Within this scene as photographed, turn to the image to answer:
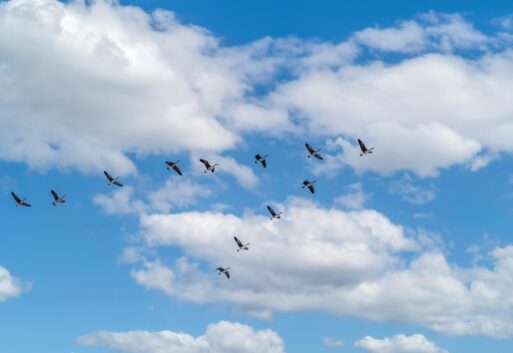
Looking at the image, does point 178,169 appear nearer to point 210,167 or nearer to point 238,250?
point 210,167

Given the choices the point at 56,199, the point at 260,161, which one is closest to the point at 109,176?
the point at 56,199

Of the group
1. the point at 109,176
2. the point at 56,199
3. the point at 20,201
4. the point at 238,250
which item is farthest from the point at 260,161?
the point at 20,201

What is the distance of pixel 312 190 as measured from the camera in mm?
198875

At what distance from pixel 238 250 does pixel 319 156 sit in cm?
3672

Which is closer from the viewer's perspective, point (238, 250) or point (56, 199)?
point (56, 199)

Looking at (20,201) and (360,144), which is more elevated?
(360,144)

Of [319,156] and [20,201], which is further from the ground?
[319,156]

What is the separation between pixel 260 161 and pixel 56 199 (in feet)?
189

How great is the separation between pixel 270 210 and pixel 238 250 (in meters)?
15.1

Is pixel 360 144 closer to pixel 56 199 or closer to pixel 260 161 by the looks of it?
pixel 260 161

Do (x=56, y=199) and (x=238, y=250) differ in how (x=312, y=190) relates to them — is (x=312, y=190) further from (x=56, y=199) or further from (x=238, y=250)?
(x=56, y=199)

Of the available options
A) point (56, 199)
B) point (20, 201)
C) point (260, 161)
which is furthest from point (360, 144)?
point (20, 201)

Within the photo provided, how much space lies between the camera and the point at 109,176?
190 meters

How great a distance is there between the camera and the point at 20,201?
631ft
